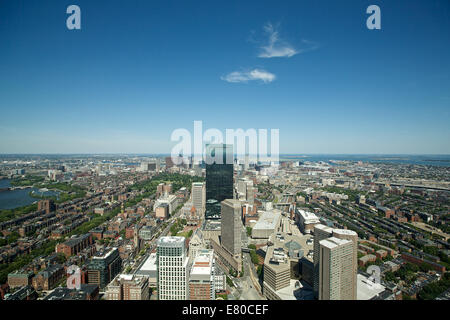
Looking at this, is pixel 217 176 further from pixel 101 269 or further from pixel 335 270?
pixel 335 270

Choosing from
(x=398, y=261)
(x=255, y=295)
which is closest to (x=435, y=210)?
(x=398, y=261)

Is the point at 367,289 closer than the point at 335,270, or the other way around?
the point at 335,270

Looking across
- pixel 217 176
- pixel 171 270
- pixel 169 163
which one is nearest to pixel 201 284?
pixel 171 270

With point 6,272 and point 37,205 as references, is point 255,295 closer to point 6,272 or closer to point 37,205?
point 6,272

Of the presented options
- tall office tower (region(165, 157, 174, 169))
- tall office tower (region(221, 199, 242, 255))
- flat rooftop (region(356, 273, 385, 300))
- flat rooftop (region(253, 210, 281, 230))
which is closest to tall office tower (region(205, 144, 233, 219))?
flat rooftop (region(253, 210, 281, 230))

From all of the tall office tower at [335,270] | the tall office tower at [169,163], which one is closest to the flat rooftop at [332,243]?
the tall office tower at [335,270]

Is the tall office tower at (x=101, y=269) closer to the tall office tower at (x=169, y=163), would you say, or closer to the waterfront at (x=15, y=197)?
the waterfront at (x=15, y=197)
